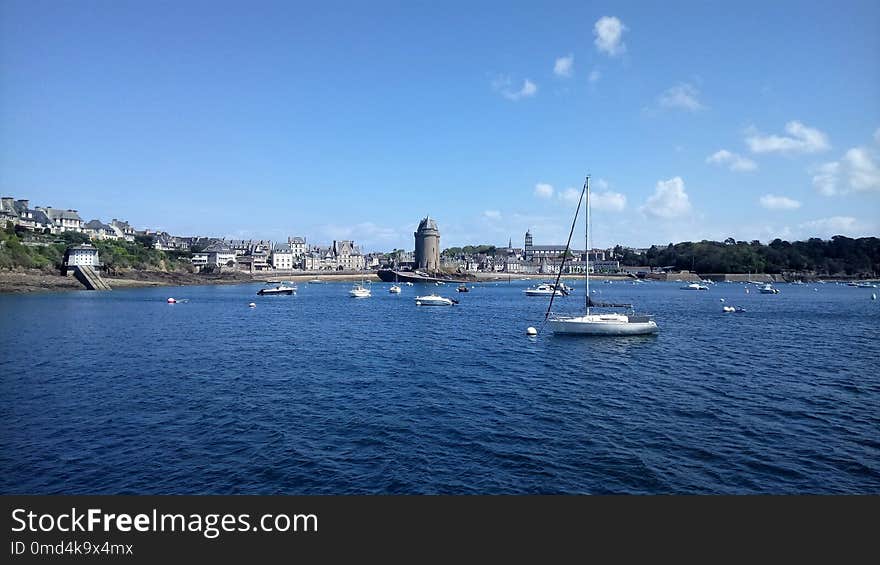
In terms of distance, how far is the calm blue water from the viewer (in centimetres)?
1465

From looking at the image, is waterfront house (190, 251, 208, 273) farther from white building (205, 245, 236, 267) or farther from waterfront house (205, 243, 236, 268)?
white building (205, 245, 236, 267)

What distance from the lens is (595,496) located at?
13188mm

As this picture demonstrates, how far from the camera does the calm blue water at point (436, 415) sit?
14.6 m

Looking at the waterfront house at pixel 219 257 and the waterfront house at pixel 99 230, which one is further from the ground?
the waterfront house at pixel 99 230

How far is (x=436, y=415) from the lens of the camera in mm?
21094

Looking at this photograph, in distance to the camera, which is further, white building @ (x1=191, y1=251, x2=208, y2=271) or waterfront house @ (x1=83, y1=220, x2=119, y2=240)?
white building @ (x1=191, y1=251, x2=208, y2=271)

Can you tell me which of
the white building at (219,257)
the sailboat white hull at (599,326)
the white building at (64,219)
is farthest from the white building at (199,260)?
the sailboat white hull at (599,326)

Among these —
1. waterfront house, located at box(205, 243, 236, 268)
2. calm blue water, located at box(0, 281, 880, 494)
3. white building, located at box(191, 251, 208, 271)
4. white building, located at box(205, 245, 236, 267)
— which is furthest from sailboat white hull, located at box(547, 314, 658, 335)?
white building, located at box(205, 245, 236, 267)

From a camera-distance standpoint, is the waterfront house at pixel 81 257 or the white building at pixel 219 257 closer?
the waterfront house at pixel 81 257

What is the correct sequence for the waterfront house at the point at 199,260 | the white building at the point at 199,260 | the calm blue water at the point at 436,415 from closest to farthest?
the calm blue water at the point at 436,415, the waterfront house at the point at 199,260, the white building at the point at 199,260

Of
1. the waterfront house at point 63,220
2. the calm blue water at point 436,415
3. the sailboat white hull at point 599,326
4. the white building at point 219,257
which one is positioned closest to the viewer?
the calm blue water at point 436,415

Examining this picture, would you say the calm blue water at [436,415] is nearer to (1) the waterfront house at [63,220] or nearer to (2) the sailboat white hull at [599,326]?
(2) the sailboat white hull at [599,326]

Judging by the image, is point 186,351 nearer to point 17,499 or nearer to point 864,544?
point 17,499

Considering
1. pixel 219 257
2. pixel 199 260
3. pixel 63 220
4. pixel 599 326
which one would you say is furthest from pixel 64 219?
pixel 599 326
